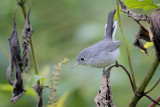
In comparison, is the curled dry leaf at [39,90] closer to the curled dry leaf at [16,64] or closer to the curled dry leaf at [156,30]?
the curled dry leaf at [16,64]

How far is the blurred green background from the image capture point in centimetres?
278

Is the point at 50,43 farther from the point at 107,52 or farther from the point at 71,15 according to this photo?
the point at 107,52

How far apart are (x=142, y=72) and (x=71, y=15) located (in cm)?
165

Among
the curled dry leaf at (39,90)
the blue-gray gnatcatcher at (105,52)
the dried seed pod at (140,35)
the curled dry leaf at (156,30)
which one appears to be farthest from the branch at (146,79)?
the blue-gray gnatcatcher at (105,52)

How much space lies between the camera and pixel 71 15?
14.6 ft

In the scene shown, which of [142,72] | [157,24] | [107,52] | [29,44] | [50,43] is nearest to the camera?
[157,24]

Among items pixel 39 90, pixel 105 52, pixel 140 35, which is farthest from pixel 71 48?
pixel 140 35

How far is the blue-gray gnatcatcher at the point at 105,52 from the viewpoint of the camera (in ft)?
8.37

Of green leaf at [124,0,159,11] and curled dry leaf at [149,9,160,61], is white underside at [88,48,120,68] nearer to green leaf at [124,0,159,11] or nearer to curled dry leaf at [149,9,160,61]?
green leaf at [124,0,159,11]

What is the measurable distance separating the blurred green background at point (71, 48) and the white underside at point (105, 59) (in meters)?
0.31

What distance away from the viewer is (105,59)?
267 cm

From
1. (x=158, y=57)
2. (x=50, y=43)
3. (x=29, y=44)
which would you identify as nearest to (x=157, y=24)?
(x=158, y=57)

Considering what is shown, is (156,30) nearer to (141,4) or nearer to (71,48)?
(141,4)

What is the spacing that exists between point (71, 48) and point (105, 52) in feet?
4.61
